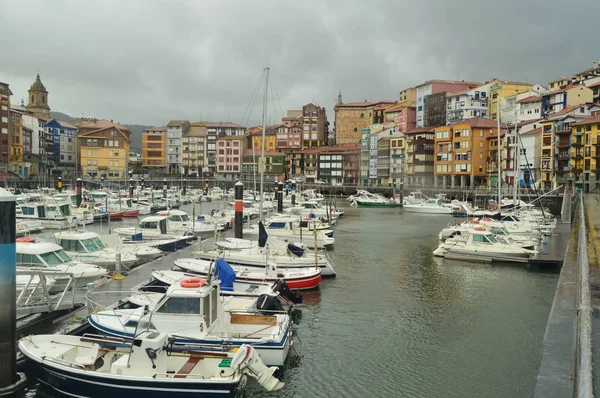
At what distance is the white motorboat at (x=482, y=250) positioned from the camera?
34344 millimetres

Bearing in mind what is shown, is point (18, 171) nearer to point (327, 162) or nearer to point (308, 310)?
point (327, 162)

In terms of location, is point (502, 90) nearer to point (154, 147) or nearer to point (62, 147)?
point (154, 147)

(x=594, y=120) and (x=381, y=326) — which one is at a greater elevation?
(x=594, y=120)

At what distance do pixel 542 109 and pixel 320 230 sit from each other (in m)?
68.9

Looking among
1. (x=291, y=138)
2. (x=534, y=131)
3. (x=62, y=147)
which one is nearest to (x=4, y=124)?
(x=62, y=147)

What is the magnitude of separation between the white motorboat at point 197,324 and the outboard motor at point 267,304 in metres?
1.21

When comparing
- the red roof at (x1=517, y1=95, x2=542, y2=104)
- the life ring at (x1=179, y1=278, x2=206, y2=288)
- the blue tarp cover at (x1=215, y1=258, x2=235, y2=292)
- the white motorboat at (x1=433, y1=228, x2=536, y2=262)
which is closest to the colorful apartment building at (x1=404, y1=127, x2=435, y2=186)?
the red roof at (x1=517, y1=95, x2=542, y2=104)

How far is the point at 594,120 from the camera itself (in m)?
76.2

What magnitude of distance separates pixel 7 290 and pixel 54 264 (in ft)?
35.2

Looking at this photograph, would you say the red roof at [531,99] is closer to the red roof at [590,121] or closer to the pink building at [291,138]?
the red roof at [590,121]

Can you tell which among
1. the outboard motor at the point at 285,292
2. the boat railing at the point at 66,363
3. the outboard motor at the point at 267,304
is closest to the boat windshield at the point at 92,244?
the outboard motor at the point at 285,292

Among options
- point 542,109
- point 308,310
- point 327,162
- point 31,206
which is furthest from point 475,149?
point 308,310

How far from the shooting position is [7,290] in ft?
40.2

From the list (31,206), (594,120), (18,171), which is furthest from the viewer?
(18,171)
